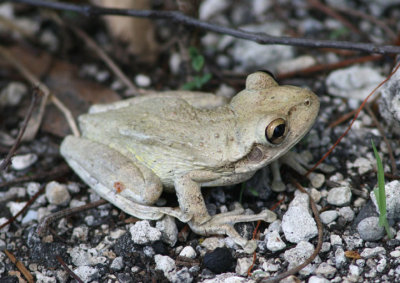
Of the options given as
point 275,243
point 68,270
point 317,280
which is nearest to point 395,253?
point 317,280

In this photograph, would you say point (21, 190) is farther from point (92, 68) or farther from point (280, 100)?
point (280, 100)

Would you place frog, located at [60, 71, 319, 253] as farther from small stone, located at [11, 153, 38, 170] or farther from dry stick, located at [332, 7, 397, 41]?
dry stick, located at [332, 7, 397, 41]

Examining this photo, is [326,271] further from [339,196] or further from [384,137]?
[384,137]

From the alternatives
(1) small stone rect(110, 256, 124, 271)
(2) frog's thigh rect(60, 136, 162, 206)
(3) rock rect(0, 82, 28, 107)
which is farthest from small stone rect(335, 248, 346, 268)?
(3) rock rect(0, 82, 28, 107)

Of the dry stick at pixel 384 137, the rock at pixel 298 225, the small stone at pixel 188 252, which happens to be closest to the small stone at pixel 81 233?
the small stone at pixel 188 252

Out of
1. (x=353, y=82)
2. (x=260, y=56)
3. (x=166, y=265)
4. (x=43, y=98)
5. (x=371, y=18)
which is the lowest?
(x=166, y=265)
